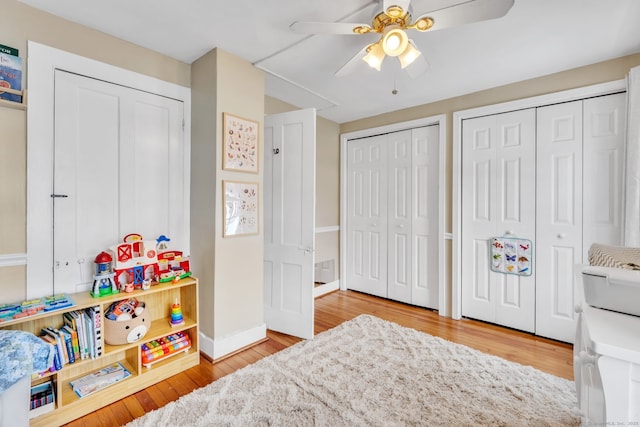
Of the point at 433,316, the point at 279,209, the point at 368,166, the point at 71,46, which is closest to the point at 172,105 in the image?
the point at 71,46

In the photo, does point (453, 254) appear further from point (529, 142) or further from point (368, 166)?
point (368, 166)

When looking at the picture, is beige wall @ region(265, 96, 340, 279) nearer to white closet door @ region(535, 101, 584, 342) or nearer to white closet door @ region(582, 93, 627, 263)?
white closet door @ region(535, 101, 584, 342)

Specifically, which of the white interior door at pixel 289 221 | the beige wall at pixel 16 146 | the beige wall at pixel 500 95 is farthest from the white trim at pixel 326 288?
the beige wall at pixel 16 146

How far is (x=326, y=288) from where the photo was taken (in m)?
3.99

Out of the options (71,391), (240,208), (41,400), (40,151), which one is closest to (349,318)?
(240,208)

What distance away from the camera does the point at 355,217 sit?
4.02 m

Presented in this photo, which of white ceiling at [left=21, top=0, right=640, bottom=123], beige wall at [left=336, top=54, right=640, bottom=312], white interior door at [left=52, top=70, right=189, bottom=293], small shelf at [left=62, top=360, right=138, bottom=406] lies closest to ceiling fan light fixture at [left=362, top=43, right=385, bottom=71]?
white ceiling at [left=21, top=0, right=640, bottom=123]

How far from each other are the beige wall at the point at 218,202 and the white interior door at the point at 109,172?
7.2 inches

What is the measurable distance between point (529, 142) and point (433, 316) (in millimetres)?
2040

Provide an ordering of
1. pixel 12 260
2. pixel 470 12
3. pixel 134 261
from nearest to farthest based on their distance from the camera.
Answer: pixel 470 12 → pixel 12 260 → pixel 134 261

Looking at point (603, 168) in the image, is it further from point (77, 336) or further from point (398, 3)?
point (77, 336)

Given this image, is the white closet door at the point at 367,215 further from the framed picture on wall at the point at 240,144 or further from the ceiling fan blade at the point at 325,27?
the ceiling fan blade at the point at 325,27

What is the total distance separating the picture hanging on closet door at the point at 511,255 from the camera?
8.91 ft

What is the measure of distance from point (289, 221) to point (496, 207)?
2115 millimetres
